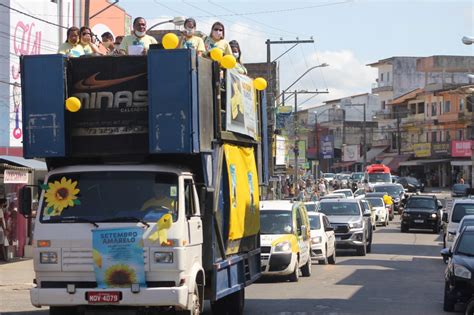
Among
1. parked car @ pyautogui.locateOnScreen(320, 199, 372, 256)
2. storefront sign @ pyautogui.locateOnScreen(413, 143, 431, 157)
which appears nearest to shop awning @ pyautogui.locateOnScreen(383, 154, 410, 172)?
storefront sign @ pyautogui.locateOnScreen(413, 143, 431, 157)

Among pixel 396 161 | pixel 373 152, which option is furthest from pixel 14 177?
pixel 373 152

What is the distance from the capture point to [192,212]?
12.7 metres

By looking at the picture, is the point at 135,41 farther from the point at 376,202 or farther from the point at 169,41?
the point at 376,202

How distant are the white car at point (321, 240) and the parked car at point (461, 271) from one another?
9750mm

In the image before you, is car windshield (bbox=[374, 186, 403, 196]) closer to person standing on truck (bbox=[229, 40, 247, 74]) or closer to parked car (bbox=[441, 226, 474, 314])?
parked car (bbox=[441, 226, 474, 314])

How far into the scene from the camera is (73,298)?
12117mm

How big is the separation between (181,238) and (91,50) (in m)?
3.39

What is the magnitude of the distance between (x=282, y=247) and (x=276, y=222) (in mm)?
1258

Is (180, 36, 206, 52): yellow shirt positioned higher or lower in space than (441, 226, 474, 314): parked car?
higher

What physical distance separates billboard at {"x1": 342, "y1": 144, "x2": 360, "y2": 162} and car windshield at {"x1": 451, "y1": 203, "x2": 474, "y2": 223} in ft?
316

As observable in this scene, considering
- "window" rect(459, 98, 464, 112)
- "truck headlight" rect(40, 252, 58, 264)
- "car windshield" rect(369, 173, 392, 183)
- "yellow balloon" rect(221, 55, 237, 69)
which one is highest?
"window" rect(459, 98, 464, 112)

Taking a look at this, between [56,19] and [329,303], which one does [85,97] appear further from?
[56,19]

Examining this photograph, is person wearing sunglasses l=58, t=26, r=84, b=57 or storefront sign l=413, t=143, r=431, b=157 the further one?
storefront sign l=413, t=143, r=431, b=157

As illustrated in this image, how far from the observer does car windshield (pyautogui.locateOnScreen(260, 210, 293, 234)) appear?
75.4 ft
